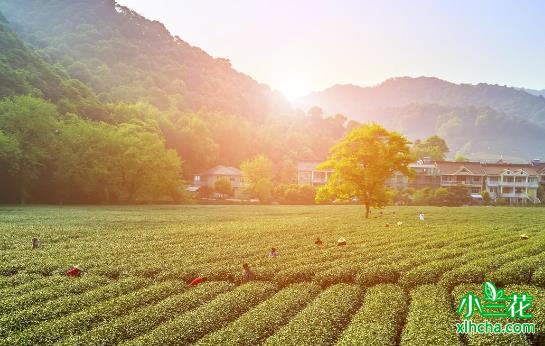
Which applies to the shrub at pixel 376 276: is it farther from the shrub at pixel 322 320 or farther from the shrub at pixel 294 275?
the shrub at pixel 294 275

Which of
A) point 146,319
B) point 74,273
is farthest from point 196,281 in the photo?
point 74,273

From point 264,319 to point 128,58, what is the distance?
448 ft

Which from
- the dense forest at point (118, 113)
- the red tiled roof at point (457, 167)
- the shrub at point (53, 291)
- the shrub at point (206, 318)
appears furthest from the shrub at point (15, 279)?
the red tiled roof at point (457, 167)

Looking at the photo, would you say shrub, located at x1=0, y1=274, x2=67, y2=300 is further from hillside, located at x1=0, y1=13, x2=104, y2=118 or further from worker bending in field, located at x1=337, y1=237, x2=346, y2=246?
hillside, located at x1=0, y1=13, x2=104, y2=118

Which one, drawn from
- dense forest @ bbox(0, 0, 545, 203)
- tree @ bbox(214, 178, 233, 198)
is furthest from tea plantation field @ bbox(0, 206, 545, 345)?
tree @ bbox(214, 178, 233, 198)

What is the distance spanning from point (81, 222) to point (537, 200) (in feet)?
371

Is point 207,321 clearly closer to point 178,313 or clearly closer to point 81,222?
point 178,313

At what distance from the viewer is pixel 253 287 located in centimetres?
1897

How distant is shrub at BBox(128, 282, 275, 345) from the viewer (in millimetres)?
13227

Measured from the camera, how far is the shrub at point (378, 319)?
12.9m

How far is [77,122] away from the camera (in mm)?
76000

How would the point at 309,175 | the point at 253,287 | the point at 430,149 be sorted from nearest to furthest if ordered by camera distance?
the point at 253,287, the point at 309,175, the point at 430,149

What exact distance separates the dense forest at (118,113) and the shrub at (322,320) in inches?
2346

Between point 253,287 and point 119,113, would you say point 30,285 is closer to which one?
point 253,287
